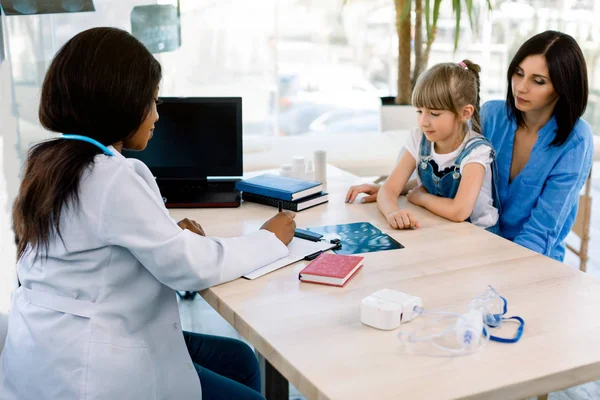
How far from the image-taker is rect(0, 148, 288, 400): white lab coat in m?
1.18

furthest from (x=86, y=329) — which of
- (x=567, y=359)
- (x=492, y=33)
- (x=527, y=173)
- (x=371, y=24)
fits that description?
(x=492, y=33)

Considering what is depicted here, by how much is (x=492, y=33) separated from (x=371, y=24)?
1.00 meters

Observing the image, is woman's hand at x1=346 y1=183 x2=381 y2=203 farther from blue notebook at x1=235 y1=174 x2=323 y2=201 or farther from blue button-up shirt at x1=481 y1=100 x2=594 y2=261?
blue button-up shirt at x1=481 y1=100 x2=594 y2=261

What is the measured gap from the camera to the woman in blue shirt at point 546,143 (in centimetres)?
193

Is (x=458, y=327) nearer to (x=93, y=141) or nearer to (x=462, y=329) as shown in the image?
(x=462, y=329)

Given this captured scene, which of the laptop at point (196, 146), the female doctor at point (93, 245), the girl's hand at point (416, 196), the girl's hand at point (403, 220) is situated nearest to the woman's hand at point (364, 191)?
the girl's hand at point (416, 196)

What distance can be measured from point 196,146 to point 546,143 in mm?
1073

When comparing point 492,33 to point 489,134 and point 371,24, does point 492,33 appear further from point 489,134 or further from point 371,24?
point 489,134

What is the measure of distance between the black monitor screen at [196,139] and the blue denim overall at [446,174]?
0.58 m

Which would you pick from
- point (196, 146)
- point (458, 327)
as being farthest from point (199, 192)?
point (458, 327)

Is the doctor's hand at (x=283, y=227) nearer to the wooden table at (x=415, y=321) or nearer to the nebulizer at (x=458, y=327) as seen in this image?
the wooden table at (x=415, y=321)

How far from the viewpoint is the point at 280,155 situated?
322cm

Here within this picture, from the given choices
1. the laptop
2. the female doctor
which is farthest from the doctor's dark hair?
the laptop

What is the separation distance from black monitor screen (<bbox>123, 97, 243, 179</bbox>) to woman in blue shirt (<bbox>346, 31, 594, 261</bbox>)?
418 mm
